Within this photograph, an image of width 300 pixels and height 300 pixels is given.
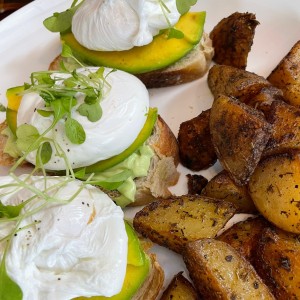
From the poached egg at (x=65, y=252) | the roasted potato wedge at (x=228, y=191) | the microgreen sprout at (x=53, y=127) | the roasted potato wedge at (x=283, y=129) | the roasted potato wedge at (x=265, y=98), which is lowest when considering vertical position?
the roasted potato wedge at (x=228, y=191)

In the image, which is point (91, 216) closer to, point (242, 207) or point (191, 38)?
point (242, 207)

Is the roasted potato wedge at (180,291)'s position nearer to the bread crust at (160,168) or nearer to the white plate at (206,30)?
the bread crust at (160,168)

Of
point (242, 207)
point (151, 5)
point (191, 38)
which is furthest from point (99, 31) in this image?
point (242, 207)

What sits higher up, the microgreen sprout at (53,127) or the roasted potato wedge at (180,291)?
the microgreen sprout at (53,127)

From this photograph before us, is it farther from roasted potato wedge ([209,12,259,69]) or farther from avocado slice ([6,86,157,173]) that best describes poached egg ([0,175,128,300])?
roasted potato wedge ([209,12,259,69])

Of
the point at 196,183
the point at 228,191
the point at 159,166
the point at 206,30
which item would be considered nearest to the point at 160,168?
the point at 159,166

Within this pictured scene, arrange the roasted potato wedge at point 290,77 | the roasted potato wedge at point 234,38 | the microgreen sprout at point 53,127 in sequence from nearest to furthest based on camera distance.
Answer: the microgreen sprout at point 53,127 → the roasted potato wedge at point 290,77 → the roasted potato wedge at point 234,38

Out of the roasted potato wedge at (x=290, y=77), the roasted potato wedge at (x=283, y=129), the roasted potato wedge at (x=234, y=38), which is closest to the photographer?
the roasted potato wedge at (x=283, y=129)

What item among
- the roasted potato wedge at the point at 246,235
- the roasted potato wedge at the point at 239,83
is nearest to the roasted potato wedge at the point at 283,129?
the roasted potato wedge at the point at 239,83
